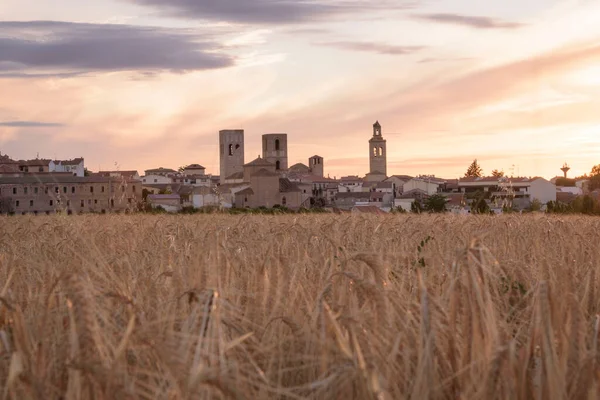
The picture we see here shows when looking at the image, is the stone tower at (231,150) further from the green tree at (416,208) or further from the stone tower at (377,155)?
the green tree at (416,208)

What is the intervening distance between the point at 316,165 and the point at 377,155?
41.6ft

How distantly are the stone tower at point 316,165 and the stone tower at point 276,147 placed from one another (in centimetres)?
3330

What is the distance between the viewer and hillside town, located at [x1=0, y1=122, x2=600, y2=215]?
71562 mm

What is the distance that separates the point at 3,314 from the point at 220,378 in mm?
1601

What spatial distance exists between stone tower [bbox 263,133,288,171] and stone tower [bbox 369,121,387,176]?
3550 cm

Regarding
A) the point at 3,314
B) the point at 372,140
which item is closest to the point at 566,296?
the point at 3,314

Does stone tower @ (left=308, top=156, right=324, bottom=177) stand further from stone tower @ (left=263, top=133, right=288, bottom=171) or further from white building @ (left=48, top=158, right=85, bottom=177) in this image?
white building @ (left=48, top=158, right=85, bottom=177)

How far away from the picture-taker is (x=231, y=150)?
5581 inches

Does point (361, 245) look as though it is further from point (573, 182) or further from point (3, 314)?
point (573, 182)

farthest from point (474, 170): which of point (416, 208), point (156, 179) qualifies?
point (416, 208)

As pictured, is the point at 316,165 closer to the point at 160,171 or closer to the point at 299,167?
the point at 299,167

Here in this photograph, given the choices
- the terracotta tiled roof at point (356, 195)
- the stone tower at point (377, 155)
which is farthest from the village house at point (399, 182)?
the stone tower at point (377, 155)

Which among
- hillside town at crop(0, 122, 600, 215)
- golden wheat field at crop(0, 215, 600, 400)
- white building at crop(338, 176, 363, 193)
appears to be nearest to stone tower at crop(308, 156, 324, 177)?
hillside town at crop(0, 122, 600, 215)

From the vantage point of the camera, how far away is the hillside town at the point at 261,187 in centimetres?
7156
